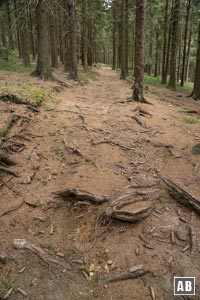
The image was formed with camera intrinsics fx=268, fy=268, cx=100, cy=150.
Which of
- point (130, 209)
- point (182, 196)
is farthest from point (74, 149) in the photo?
point (182, 196)

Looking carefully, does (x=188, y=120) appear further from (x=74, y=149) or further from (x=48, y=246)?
(x=48, y=246)

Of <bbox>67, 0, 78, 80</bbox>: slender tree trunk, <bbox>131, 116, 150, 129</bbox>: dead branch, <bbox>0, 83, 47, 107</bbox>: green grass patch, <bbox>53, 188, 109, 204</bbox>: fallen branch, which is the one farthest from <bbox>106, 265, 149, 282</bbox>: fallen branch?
<bbox>67, 0, 78, 80</bbox>: slender tree trunk

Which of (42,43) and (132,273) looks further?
(42,43)

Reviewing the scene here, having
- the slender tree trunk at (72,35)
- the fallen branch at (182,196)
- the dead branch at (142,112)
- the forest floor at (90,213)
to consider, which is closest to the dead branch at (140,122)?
the forest floor at (90,213)

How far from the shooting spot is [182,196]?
15.1 feet

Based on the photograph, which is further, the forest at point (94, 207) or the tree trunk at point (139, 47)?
the tree trunk at point (139, 47)

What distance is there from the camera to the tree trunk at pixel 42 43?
1309cm

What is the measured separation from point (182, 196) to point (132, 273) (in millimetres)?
1686

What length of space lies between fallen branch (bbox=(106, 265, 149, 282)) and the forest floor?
0.17 ft

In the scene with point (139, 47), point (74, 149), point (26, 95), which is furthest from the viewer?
point (139, 47)

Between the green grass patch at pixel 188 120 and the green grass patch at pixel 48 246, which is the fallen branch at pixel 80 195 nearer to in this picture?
the green grass patch at pixel 48 246

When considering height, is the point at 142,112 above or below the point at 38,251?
above

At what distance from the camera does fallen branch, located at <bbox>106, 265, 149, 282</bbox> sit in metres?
3.50

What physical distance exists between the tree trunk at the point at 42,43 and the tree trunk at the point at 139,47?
4.92 meters
